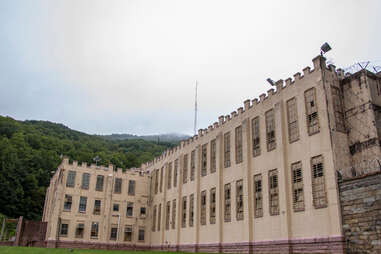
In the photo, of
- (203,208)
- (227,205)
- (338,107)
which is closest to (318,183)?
(338,107)

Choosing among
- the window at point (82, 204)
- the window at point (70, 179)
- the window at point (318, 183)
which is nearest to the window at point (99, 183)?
the window at point (82, 204)

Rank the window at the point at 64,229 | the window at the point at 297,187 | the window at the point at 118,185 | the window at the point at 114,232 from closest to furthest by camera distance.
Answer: the window at the point at 297,187 → the window at the point at 64,229 → the window at the point at 114,232 → the window at the point at 118,185

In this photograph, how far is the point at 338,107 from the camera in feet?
105

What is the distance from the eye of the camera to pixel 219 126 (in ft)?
152

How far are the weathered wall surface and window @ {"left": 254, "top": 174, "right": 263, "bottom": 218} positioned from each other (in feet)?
31.5

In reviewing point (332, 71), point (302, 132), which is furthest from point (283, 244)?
point (332, 71)

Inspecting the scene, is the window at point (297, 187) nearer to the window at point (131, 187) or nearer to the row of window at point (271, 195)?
the row of window at point (271, 195)

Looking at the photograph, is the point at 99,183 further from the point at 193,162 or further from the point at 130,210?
the point at 193,162

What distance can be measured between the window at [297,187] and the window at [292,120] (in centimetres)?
244

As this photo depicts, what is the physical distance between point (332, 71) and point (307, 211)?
11844 mm

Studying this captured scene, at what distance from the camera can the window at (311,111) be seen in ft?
104

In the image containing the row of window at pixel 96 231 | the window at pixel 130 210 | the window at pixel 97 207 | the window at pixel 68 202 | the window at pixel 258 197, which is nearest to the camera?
the window at pixel 258 197

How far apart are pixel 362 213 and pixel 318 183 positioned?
15.0ft

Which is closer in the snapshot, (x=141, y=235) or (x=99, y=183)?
(x=99, y=183)
